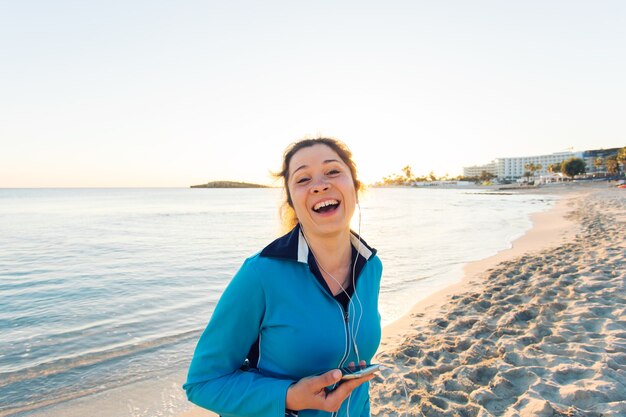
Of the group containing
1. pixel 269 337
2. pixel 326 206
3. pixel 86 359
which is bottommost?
pixel 86 359

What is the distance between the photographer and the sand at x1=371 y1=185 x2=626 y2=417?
3.37 metres

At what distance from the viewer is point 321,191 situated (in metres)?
1.81

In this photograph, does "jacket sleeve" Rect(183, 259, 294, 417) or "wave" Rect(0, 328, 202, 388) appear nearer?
"jacket sleeve" Rect(183, 259, 294, 417)

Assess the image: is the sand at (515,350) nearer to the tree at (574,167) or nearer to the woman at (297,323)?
the woman at (297,323)

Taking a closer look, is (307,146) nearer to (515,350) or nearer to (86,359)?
(515,350)

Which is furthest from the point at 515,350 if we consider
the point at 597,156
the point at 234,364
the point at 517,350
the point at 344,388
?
the point at 597,156

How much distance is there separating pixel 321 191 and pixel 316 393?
840mm

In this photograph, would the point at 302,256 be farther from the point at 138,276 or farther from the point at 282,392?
the point at 138,276

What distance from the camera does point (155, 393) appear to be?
4605mm

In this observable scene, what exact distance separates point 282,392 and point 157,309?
7184 millimetres

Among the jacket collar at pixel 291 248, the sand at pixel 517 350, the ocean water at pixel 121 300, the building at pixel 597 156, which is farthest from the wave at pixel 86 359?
the building at pixel 597 156

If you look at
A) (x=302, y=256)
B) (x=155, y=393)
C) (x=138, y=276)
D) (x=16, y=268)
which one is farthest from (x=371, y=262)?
(x=16, y=268)

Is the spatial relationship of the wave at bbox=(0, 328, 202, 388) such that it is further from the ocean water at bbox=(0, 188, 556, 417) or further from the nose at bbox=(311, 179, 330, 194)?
the nose at bbox=(311, 179, 330, 194)

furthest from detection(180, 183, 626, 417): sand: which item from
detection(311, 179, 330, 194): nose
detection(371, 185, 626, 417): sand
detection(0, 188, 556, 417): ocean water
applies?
detection(311, 179, 330, 194): nose
